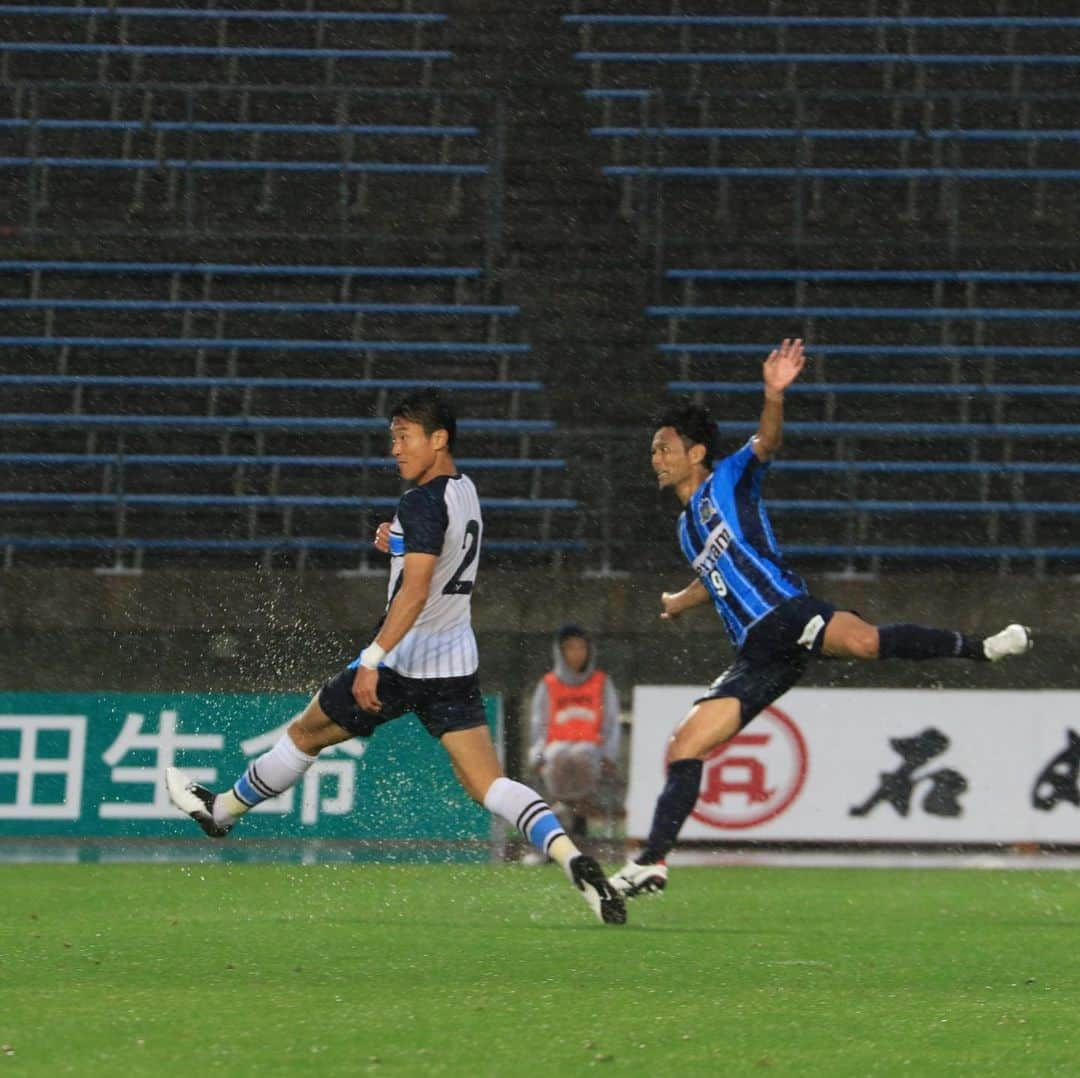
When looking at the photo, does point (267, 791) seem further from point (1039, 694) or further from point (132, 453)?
point (132, 453)

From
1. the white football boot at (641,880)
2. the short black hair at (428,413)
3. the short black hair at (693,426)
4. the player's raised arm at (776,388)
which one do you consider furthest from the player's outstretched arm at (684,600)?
the short black hair at (428,413)

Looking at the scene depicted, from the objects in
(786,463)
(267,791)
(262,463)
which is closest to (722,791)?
(786,463)

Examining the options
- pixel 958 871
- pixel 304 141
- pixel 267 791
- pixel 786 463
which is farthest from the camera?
pixel 304 141

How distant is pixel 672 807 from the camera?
8672mm

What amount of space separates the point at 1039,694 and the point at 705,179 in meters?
6.85

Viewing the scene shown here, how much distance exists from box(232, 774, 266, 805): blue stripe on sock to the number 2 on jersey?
1.13 meters

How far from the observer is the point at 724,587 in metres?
8.93

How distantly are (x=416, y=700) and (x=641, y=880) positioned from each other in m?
1.18

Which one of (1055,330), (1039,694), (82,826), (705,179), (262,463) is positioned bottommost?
(82,826)

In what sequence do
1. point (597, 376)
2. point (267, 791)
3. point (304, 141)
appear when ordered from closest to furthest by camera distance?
1. point (267, 791)
2. point (597, 376)
3. point (304, 141)

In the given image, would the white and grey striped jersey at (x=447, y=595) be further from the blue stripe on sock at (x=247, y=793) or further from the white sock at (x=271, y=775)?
the blue stripe on sock at (x=247, y=793)

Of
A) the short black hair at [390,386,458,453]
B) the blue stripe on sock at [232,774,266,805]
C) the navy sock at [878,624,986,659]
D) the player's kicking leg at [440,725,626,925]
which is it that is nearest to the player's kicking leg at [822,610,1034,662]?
the navy sock at [878,624,986,659]

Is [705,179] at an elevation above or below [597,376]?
above

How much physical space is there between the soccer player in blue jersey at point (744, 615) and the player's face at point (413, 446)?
4.17 feet
